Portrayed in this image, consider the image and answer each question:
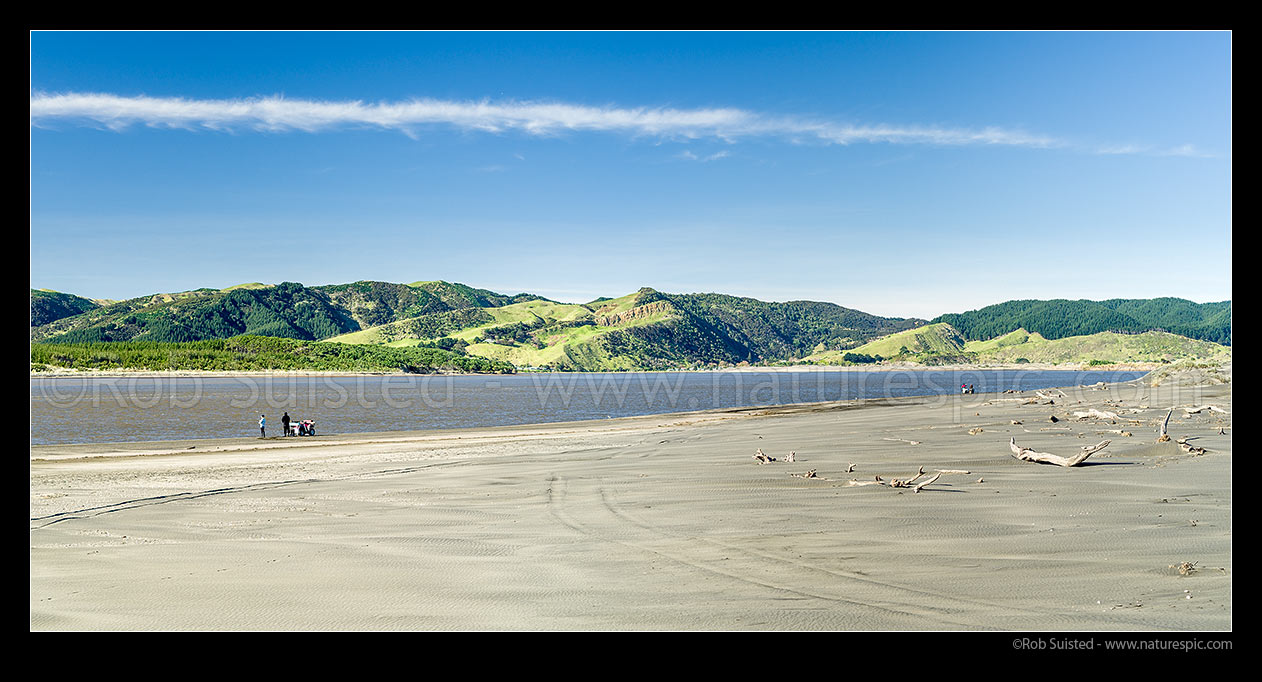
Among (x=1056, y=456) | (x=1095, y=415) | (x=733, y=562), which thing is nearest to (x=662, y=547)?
(x=733, y=562)

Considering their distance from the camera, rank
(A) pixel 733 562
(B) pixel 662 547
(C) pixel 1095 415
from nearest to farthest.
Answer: (A) pixel 733 562
(B) pixel 662 547
(C) pixel 1095 415

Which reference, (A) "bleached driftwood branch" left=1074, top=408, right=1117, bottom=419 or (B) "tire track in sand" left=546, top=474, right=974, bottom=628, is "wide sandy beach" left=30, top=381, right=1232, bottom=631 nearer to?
(B) "tire track in sand" left=546, top=474, right=974, bottom=628

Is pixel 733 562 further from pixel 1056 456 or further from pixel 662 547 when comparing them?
pixel 1056 456

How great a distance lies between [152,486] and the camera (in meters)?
17.9

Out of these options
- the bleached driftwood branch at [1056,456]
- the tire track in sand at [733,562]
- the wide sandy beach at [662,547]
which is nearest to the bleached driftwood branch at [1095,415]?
the wide sandy beach at [662,547]

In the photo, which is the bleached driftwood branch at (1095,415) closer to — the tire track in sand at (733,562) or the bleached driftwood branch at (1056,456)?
the bleached driftwood branch at (1056,456)

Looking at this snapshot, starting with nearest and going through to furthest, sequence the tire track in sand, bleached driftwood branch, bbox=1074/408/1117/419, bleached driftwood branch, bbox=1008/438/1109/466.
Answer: the tire track in sand, bleached driftwood branch, bbox=1008/438/1109/466, bleached driftwood branch, bbox=1074/408/1117/419

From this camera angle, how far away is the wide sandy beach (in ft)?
22.1

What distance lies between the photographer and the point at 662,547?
9555mm

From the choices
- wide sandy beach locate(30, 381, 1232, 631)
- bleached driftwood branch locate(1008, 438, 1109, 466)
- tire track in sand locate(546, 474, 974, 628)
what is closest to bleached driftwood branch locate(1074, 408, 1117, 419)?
A: wide sandy beach locate(30, 381, 1232, 631)
